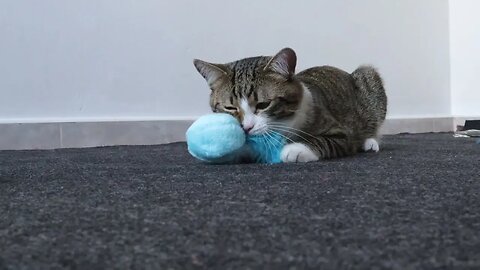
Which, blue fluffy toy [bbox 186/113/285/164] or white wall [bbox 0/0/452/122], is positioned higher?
white wall [bbox 0/0/452/122]

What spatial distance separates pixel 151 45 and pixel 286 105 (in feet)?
3.39

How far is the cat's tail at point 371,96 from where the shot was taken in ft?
5.44

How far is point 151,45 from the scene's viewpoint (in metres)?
2.18

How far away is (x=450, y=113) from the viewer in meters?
2.99

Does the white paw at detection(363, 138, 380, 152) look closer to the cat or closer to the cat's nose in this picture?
the cat

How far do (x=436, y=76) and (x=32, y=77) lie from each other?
2.01m

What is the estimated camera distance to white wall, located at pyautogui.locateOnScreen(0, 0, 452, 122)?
199cm

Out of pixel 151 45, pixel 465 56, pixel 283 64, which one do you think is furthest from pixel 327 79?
pixel 465 56

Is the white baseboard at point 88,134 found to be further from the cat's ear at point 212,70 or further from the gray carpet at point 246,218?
the gray carpet at point 246,218

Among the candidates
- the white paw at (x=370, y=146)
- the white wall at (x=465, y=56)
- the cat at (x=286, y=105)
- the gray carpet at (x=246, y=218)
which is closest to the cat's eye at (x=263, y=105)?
the cat at (x=286, y=105)

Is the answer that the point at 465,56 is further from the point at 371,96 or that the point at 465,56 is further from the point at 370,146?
the point at 370,146

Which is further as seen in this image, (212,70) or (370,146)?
(370,146)

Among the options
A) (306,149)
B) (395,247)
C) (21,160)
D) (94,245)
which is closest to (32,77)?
(21,160)

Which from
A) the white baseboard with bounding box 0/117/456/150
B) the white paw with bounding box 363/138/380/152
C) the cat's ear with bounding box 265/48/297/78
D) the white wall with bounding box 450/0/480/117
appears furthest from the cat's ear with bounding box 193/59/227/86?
the white wall with bounding box 450/0/480/117
